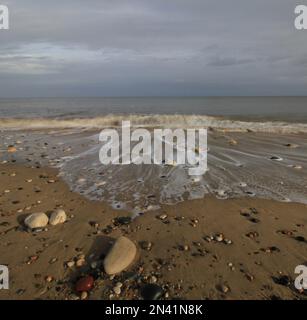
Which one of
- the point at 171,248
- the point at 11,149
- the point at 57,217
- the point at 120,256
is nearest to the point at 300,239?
the point at 171,248

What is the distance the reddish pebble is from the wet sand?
2.2 inches

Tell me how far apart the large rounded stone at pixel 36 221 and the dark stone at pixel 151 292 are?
7.17 ft

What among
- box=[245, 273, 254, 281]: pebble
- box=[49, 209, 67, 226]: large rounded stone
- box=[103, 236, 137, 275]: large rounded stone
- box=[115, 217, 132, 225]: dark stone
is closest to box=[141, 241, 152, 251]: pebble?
box=[103, 236, 137, 275]: large rounded stone

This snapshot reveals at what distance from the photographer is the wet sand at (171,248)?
312 cm

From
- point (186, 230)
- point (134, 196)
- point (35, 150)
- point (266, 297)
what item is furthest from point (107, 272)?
point (35, 150)

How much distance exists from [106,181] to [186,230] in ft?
9.63

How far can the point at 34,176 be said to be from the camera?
7.23 m

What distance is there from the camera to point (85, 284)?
310cm

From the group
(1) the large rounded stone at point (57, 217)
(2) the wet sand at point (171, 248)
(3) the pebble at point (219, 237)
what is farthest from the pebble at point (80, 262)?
(3) the pebble at point (219, 237)

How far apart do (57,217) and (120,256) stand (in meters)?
1.61

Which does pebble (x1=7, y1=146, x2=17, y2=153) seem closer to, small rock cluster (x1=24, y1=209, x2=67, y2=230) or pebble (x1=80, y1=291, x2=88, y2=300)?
small rock cluster (x1=24, y1=209, x2=67, y2=230)

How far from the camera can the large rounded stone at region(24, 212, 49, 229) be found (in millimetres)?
4370

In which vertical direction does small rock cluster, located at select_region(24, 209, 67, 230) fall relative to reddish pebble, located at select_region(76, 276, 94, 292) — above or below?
above
